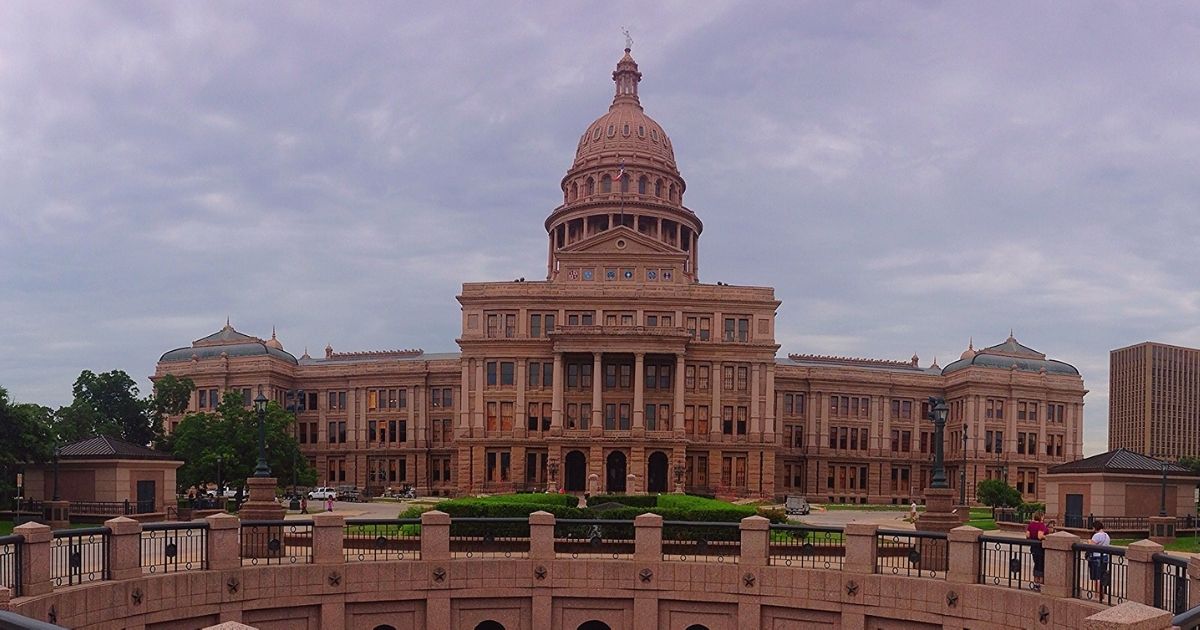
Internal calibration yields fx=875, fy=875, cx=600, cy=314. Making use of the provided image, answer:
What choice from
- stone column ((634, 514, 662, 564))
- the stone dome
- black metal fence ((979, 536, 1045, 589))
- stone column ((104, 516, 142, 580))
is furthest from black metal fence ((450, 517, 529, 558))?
the stone dome

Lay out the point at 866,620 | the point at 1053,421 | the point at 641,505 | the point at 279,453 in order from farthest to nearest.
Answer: the point at 1053,421 < the point at 279,453 < the point at 641,505 < the point at 866,620

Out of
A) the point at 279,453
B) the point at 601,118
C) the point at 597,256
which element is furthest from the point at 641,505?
the point at 601,118

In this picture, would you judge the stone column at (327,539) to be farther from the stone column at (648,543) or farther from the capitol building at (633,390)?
the capitol building at (633,390)

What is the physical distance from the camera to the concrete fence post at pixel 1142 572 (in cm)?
1623

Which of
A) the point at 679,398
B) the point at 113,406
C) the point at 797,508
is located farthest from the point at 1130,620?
the point at 113,406

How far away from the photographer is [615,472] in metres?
76.8

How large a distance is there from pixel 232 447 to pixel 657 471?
35.7 m

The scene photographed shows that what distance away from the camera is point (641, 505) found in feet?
134

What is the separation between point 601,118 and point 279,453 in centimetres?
6811

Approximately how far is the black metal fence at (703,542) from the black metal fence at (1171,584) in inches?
361

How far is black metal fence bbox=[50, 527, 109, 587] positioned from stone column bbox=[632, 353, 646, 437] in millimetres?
57709

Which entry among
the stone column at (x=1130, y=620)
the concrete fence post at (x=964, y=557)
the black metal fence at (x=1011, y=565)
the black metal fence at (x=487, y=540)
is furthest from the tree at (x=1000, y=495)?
the stone column at (x=1130, y=620)

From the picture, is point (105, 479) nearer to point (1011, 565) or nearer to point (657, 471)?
point (1011, 565)

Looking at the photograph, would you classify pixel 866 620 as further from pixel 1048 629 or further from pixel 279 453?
pixel 279 453
